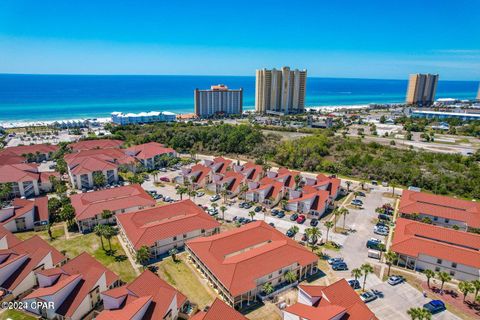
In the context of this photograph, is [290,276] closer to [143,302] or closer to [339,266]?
[339,266]

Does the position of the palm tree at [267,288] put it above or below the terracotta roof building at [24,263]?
below

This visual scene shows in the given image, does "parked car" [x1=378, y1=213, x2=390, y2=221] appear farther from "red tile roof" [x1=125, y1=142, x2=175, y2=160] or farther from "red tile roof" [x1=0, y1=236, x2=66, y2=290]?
"red tile roof" [x1=125, y1=142, x2=175, y2=160]

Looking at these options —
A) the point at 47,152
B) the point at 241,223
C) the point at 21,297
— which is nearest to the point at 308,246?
the point at 241,223

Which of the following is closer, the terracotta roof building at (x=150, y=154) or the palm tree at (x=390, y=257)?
the palm tree at (x=390, y=257)

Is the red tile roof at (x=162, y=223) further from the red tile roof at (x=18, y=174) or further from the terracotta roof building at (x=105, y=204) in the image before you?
the red tile roof at (x=18, y=174)

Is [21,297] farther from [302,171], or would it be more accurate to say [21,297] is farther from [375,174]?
[375,174]

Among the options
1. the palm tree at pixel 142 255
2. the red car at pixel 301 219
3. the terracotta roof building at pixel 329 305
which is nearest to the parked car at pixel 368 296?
the terracotta roof building at pixel 329 305

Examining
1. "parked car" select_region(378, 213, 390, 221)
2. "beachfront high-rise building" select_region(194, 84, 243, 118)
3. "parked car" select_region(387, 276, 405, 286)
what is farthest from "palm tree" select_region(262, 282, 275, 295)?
"beachfront high-rise building" select_region(194, 84, 243, 118)
